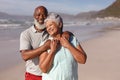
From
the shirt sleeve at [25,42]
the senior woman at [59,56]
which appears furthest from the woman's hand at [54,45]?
the shirt sleeve at [25,42]

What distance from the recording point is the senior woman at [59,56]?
2.85 metres

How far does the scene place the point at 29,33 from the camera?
3576 mm

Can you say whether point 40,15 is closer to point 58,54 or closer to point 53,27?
point 53,27

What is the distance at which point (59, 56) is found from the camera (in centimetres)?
287

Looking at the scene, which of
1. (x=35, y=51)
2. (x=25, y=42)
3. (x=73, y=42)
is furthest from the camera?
(x=25, y=42)

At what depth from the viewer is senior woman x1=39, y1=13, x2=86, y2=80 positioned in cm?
285

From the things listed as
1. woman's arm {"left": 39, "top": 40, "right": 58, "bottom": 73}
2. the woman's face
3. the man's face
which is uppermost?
the man's face

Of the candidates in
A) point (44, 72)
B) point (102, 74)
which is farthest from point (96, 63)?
point (44, 72)

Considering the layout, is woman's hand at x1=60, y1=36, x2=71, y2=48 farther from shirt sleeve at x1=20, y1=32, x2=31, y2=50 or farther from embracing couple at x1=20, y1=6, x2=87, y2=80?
shirt sleeve at x1=20, y1=32, x2=31, y2=50

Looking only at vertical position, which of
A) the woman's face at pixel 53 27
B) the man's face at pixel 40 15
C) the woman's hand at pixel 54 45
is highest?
the man's face at pixel 40 15

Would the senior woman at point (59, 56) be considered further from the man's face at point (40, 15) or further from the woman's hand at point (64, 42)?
the man's face at point (40, 15)

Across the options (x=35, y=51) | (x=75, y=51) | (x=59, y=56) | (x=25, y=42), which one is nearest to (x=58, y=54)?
(x=59, y=56)

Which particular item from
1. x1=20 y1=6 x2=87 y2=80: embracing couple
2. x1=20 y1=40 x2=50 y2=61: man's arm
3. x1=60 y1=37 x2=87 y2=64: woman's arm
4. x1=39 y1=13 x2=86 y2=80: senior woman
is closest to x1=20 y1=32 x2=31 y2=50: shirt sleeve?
x1=20 y1=40 x2=50 y2=61: man's arm

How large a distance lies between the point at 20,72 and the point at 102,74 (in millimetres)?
1995
